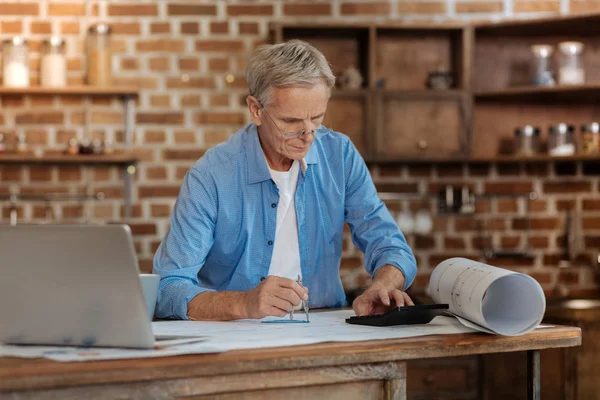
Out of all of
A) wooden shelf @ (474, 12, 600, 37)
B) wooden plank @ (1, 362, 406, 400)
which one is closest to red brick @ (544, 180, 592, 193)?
wooden shelf @ (474, 12, 600, 37)

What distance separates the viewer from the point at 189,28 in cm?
359

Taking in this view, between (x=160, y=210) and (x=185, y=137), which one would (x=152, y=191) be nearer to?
(x=160, y=210)

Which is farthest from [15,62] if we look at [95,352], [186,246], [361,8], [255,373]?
[255,373]

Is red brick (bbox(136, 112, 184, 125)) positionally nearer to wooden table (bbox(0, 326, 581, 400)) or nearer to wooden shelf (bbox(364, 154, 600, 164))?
wooden shelf (bbox(364, 154, 600, 164))

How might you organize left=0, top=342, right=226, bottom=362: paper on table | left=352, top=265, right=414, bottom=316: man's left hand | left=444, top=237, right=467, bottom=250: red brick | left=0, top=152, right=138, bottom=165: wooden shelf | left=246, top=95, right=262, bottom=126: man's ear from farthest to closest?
left=444, top=237, right=467, bottom=250: red brick → left=0, top=152, right=138, bottom=165: wooden shelf → left=246, top=95, right=262, bottom=126: man's ear → left=352, top=265, right=414, bottom=316: man's left hand → left=0, top=342, right=226, bottom=362: paper on table

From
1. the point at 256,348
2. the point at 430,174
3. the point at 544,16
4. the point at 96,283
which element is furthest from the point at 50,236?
the point at 544,16

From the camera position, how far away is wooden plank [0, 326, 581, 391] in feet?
3.83

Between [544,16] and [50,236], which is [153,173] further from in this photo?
[50,236]

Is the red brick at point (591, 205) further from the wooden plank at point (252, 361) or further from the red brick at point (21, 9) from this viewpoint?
the red brick at point (21, 9)

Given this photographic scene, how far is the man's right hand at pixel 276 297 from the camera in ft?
5.35

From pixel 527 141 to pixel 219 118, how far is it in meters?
1.33

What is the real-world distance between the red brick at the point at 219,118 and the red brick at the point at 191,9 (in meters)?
0.44

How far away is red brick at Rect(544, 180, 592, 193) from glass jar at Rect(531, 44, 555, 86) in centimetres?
48

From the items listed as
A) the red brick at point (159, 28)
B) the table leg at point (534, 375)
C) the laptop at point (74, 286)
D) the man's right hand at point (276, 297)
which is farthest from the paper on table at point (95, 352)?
the red brick at point (159, 28)
